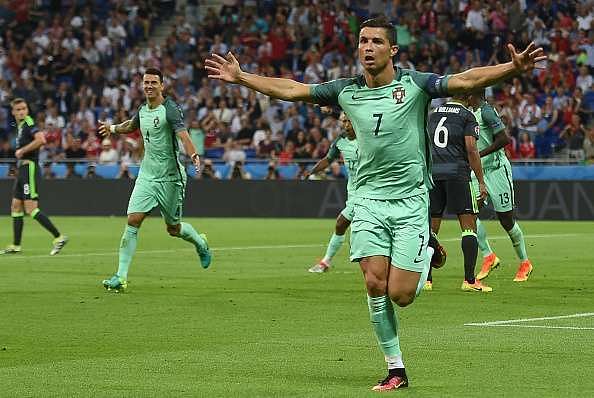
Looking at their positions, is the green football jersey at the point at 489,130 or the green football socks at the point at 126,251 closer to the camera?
the green football socks at the point at 126,251

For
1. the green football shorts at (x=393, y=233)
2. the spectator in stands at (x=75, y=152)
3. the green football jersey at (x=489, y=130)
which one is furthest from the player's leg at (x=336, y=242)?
the spectator in stands at (x=75, y=152)

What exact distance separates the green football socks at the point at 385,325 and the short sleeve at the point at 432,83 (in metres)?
1.32

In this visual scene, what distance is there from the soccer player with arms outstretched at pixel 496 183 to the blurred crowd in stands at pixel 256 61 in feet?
47.1

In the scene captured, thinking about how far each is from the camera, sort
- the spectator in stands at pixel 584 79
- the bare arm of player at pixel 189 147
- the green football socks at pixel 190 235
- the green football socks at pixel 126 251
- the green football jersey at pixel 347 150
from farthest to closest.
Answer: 1. the spectator in stands at pixel 584 79
2. the green football jersey at pixel 347 150
3. the green football socks at pixel 190 235
4. the bare arm of player at pixel 189 147
5. the green football socks at pixel 126 251

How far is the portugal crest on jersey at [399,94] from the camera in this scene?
9.07 meters

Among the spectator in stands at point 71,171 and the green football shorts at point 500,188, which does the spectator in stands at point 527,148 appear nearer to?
the spectator in stands at point 71,171

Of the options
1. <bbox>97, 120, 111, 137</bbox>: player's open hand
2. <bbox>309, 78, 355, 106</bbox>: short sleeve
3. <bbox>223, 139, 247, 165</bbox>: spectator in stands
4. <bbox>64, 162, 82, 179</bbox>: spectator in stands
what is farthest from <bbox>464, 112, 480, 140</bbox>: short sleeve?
<bbox>64, 162, 82, 179</bbox>: spectator in stands

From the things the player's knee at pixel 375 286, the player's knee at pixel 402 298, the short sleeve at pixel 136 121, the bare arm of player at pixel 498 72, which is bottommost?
the player's knee at pixel 402 298

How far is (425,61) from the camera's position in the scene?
116 feet

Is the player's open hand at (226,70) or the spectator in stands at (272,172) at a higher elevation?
the player's open hand at (226,70)

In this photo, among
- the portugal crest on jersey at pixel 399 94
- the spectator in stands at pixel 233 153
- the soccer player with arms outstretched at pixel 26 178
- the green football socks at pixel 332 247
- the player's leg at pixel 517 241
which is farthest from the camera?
the spectator in stands at pixel 233 153

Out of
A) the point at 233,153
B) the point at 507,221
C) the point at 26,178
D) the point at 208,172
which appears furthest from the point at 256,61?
the point at 507,221

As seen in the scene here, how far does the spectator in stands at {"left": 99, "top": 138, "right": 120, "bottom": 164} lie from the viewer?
3694cm

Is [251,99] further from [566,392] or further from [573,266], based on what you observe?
[566,392]
